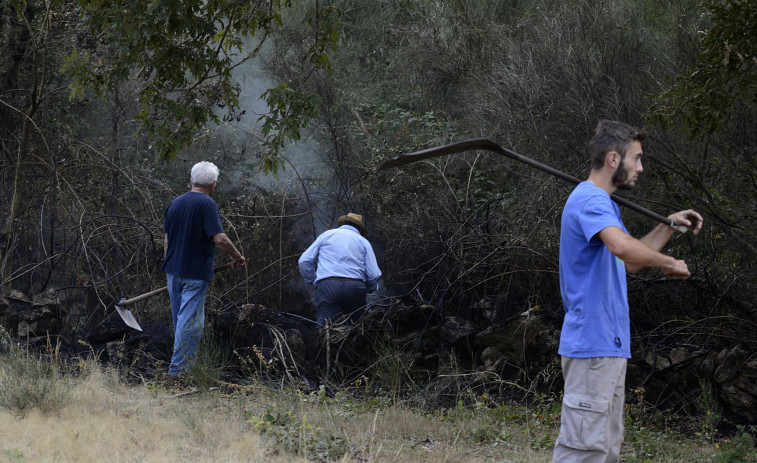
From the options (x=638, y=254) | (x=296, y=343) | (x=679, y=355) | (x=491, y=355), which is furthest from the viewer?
(x=296, y=343)

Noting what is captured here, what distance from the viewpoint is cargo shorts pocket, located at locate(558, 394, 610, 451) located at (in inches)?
119

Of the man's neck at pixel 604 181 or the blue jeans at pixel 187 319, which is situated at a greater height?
the man's neck at pixel 604 181

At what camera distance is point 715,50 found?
17.6ft

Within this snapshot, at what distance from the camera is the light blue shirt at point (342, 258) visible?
7316 millimetres

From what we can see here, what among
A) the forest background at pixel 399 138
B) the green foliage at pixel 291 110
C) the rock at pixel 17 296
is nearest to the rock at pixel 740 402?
the forest background at pixel 399 138

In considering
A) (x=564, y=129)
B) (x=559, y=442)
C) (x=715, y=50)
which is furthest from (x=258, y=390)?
(x=564, y=129)

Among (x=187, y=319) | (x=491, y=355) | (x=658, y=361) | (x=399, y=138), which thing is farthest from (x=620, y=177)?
(x=399, y=138)

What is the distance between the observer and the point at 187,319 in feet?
20.3

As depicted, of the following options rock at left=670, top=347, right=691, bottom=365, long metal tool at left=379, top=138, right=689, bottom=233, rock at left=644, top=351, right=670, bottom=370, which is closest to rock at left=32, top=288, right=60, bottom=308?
long metal tool at left=379, top=138, right=689, bottom=233

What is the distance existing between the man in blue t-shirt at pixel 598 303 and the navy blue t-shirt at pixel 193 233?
3578 millimetres

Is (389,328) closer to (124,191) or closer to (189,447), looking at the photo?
(189,447)

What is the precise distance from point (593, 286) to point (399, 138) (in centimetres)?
813

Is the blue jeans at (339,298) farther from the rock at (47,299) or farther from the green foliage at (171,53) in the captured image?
the rock at (47,299)

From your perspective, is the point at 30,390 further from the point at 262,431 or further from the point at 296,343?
the point at 296,343
